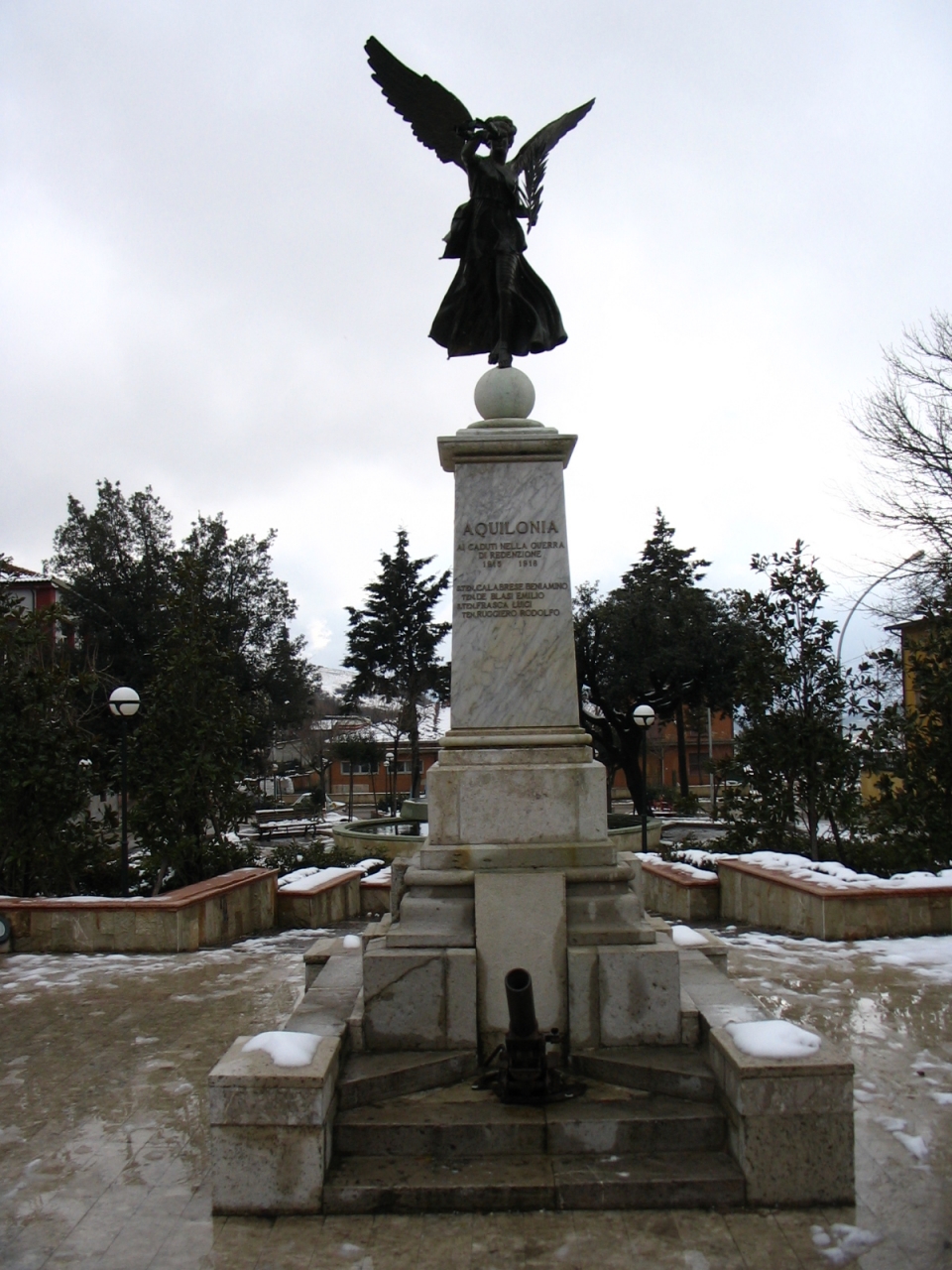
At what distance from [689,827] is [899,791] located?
1514 centimetres

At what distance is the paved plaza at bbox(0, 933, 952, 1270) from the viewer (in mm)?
3375

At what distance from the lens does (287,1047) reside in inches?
156

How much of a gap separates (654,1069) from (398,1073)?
111cm

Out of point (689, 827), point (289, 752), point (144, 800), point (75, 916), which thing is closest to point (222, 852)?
point (144, 800)

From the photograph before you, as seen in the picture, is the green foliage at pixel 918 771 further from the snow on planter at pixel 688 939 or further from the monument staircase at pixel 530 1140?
the monument staircase at pixel 530 1140

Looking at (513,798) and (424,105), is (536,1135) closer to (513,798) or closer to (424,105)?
(513,798)

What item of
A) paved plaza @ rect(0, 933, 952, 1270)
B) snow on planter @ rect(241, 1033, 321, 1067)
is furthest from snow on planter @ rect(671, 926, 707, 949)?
snow on planter @ rect(241, 1033, 321, 1067)

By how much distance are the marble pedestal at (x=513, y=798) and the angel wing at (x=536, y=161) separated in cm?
116

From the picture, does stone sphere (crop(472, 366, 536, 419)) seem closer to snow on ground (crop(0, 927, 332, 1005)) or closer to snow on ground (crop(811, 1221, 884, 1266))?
snow on ground (crop(811, 1221, 884, 1266))

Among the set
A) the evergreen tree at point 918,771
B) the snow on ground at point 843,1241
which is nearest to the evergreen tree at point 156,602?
the evergreen tree at point 918,771

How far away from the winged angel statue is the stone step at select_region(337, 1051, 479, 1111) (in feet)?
12.8

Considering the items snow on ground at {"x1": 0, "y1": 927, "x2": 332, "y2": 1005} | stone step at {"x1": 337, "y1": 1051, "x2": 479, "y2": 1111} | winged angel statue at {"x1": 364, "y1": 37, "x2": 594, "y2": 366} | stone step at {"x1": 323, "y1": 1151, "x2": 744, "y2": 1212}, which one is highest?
winged angel statue at {"x1": 364, "y1": 37, "x2": 594, "y2": 366}

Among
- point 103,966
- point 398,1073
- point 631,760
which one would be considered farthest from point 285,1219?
point 631,760

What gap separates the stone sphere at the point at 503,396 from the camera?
228 inches
